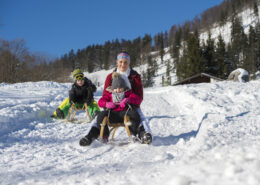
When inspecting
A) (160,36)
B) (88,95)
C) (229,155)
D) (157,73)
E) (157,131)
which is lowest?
(157,131)

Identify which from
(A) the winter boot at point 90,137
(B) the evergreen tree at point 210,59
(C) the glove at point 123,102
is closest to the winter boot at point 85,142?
(A) the winter boot at point 90,137

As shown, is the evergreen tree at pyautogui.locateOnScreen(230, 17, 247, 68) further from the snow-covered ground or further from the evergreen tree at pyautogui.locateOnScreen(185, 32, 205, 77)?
the snow-covered ground

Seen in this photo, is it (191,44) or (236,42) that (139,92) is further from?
(236,42)

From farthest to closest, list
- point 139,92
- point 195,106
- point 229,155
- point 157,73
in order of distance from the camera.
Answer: point 157,73, point 195,106, point 139,92, point 229,155

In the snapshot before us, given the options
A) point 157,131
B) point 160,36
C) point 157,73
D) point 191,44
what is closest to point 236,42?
point 157,73

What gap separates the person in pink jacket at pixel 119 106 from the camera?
3.01 m

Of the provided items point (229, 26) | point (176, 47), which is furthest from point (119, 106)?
point (229, 26)

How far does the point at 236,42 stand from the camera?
2041 inches

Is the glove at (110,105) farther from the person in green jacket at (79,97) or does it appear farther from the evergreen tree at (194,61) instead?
the evergreen tree at (194,61)

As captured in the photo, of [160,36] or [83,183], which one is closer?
[83,183]

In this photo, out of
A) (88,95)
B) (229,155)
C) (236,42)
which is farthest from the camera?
(236,42)

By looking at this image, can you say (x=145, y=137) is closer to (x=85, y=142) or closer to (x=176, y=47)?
(x=85, y=142)

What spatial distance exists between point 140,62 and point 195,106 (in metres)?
51.3

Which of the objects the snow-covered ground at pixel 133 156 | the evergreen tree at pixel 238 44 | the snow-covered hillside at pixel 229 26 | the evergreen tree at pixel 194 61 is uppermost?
the snow-covered hillside at pixel 229 26
